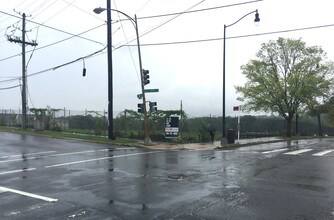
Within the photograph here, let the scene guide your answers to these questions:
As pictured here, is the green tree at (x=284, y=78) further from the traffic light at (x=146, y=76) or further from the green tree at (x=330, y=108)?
the traffic light at (x=146, y=76)

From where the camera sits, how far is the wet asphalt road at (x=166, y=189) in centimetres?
792

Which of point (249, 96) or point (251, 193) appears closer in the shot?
point (251, 193)

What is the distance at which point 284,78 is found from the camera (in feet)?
153

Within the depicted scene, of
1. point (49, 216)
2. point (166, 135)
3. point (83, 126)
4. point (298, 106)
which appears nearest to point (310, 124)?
point (298, 106)

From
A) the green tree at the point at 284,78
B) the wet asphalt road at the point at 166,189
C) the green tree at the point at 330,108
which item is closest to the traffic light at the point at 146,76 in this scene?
the wet asphalt road at the point at 166,189

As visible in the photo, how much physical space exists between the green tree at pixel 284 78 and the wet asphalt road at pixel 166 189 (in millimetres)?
29709

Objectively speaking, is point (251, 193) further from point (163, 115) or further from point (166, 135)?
point (163, 115)

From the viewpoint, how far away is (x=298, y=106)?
47.4m

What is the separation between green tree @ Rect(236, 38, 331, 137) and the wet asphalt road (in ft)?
97.5

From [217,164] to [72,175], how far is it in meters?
5.90

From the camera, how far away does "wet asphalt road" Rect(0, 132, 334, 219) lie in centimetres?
792

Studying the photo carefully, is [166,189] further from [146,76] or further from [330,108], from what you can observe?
[330,108]

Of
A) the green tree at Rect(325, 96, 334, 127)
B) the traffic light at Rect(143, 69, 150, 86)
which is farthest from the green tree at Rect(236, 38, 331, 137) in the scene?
the traffic light at Rect(143, 69, 150, 86)

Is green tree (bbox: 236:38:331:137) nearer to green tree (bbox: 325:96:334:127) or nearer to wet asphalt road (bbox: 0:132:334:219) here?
green tree (bbox: 325:96:334:127)
